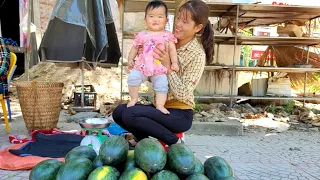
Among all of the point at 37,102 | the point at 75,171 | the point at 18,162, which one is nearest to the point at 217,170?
the point at 75,171

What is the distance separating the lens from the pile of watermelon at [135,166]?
1269mm

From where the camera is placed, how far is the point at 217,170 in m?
1.43

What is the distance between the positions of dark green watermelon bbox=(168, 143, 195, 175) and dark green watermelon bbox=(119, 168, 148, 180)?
17cm

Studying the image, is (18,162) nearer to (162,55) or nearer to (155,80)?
(155,80)

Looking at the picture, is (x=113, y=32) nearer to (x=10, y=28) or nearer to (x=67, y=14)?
(x=67, y=14)

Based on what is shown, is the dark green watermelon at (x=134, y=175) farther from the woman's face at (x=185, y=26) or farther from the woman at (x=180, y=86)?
the woman's face at (x=185, y=26)

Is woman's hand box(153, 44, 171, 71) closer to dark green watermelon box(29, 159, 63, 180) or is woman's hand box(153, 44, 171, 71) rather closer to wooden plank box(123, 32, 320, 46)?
dark green watermelon box(29, 159, 63, 180)

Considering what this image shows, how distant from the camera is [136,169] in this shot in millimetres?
1275

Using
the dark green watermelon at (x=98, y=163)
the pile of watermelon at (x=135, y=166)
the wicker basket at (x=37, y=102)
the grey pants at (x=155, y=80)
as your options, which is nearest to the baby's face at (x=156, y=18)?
the grey pants at (x=155, y=80)

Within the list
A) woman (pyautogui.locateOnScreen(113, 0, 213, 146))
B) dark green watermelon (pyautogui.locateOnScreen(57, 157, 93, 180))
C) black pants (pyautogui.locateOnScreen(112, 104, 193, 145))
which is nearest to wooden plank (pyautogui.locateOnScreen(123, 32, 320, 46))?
woman (pyautogui.locateOnScreen(113, 0, 213, 146))

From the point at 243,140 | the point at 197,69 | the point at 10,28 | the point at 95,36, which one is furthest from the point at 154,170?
the point at 10,28

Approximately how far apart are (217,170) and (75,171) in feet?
2.27

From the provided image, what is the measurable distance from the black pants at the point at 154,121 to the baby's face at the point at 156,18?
0.64m

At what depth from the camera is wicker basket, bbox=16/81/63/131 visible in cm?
385
